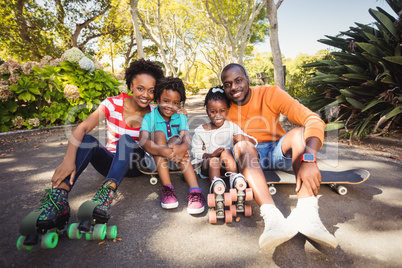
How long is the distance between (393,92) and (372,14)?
77.5 inches

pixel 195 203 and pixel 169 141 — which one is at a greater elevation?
pixel 169 141

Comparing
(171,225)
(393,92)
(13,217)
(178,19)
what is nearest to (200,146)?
(171,225)

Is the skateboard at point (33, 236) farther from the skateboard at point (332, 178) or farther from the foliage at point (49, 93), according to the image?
the foliage at point (49, 93)

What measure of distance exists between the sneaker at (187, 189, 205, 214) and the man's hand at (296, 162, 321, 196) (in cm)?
90

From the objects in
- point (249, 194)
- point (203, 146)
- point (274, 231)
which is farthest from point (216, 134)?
point (274, 231)

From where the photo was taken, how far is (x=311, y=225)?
1.45 m

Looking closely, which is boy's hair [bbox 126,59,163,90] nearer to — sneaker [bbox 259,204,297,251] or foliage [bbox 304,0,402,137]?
sneaker [bbox 259,204,297,251]

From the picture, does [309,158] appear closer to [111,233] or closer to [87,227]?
[111,233]

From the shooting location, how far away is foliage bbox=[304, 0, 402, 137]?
3.94 metres

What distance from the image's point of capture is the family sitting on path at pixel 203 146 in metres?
1.56

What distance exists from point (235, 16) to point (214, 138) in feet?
49.7

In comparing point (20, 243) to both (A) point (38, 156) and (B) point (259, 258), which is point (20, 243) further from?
(A) point (38, 156)


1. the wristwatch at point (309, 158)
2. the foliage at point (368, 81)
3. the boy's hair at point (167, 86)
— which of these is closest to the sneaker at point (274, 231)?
the wristwatch at point (309, 158)

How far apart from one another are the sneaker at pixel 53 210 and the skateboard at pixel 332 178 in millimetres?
1825
